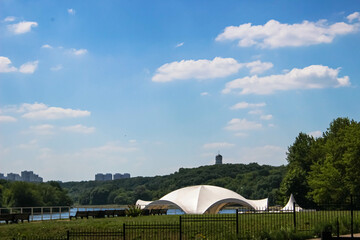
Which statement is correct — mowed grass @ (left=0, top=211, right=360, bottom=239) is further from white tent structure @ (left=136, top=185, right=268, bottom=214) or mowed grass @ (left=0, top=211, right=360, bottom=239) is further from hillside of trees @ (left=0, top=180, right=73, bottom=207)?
hillside of trees @ (left=0, top=180, right=73, bottom=207)

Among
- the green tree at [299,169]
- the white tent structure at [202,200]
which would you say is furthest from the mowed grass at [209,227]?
the green tree at [299,169]

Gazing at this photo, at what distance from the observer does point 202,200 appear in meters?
59.3

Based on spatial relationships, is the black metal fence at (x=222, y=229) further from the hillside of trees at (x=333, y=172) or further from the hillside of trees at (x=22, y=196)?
the hillside of trees at (x=22, y=196)

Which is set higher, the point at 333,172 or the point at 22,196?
the point at 333,172

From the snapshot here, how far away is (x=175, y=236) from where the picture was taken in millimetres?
27812

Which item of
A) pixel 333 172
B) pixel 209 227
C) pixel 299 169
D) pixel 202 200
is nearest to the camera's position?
pixel 209 227

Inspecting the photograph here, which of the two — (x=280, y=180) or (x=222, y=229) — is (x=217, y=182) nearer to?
(x=280, y=180)

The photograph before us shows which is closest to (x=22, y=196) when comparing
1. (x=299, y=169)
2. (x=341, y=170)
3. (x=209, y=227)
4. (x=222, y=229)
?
(x=299, y=169)

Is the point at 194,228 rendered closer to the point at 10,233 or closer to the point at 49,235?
the point at 49,235

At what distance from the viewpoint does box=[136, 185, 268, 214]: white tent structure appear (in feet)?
190

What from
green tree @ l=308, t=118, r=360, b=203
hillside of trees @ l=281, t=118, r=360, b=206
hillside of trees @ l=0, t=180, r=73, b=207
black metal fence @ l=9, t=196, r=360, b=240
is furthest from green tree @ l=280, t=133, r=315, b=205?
black metal fence @ l=9, t=196, r=360, b=240

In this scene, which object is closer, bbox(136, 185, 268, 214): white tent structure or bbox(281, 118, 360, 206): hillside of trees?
bbox(281, 118, 360, 206): hillside of trees

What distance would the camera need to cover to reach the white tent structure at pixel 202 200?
58.0 meters

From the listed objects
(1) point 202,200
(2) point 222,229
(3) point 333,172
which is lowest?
(2) point 222,229
